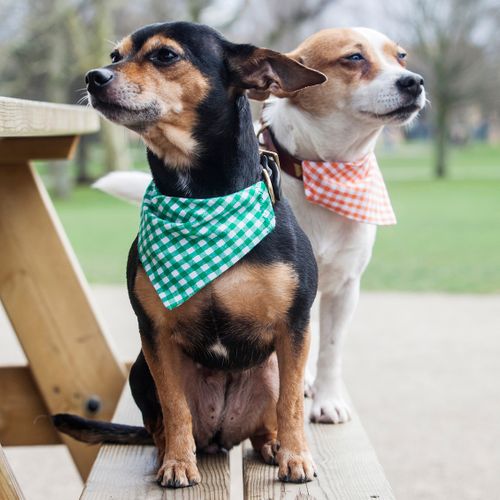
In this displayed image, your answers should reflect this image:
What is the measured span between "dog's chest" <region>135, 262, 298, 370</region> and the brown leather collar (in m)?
0.81

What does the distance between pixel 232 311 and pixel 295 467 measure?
386 mm

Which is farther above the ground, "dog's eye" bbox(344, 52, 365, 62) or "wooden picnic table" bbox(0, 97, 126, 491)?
"dog's eye" bbox(344, 52, 365, 62)

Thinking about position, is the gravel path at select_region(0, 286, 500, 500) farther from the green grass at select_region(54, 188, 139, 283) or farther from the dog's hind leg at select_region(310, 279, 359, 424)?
the green grass at select_region(54, 188, 139, 283)

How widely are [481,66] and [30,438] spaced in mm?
29714

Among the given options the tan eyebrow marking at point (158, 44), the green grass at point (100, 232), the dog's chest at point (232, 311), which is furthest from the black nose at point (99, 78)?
the green grass at point (100, 232)

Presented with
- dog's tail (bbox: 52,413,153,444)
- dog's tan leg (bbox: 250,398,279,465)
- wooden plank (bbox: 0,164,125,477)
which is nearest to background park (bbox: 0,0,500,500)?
wooden plank (bbox: 0,164,125,477)

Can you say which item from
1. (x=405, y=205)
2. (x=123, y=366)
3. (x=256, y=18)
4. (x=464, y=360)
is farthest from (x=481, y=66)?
(x=123, y=366)

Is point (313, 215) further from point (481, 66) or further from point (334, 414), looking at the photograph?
point (481, 66)

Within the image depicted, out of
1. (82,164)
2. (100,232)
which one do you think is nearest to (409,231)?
(100,232)

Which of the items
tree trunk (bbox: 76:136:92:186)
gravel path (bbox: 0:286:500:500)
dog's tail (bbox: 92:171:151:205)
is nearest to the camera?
dog's tail (bbox: 92:171:151:205)

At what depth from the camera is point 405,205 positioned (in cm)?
1734

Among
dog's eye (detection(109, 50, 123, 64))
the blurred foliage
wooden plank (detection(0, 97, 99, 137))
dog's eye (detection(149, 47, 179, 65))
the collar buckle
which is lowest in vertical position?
the blurred foliage

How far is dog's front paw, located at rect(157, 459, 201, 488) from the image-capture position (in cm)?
198

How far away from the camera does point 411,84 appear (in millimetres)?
2648
